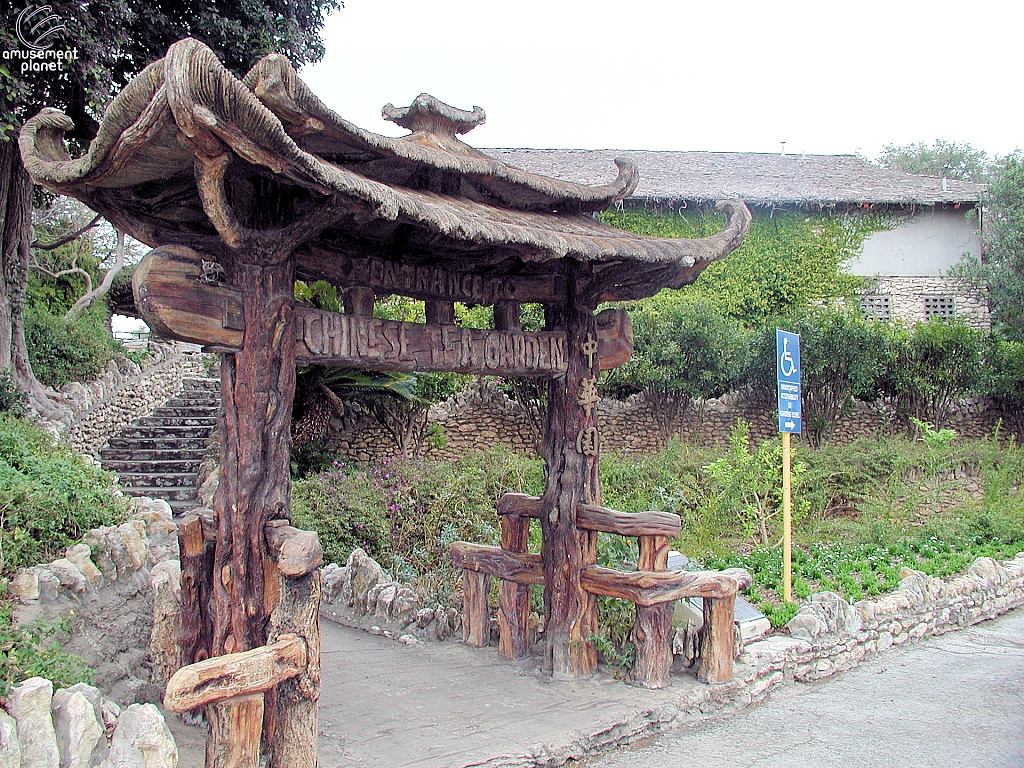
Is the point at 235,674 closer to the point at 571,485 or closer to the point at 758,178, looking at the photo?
the point at 571,485

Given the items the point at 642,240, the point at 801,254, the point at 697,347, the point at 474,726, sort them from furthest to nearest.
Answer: the point at 801,254 < the point at 697,347 < the point at 642,240 < the point at 474,726

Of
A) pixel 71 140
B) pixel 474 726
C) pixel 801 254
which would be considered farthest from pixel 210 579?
pixel 801 254

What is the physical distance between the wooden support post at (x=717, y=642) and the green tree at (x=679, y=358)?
918 cm

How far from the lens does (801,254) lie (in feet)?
60.5

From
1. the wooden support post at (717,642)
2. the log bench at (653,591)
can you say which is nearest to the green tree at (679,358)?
the log bench at (653,591)

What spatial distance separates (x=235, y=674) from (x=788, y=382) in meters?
5.34

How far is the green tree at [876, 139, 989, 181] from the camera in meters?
31.6

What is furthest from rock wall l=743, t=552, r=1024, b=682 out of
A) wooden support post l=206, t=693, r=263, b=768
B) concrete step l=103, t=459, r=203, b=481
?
concrete step l=103, t=459, r=203, b=481

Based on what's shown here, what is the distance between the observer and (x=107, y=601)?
536 centimetres

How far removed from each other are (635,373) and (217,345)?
11541mm

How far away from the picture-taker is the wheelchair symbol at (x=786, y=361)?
6863mm

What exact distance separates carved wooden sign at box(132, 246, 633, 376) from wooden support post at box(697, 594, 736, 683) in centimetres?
190

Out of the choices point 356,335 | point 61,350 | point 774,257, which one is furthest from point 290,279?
point 774,257

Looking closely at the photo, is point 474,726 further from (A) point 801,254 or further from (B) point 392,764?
(A) point 801,254
